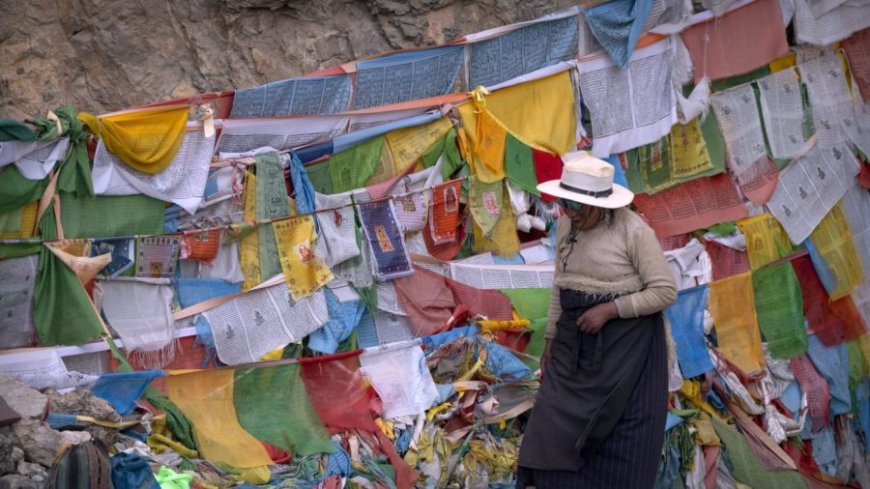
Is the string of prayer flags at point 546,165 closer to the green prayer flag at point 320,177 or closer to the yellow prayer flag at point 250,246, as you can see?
the green prayer flag at point 320,177

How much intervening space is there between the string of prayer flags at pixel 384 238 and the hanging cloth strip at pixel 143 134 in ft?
3.88

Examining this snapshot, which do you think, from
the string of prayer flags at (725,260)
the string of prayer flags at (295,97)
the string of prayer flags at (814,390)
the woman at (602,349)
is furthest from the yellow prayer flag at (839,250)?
the woman at (602,349)

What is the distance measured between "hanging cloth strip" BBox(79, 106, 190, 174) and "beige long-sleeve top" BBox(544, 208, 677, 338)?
86.3 inches

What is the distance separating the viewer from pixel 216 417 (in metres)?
6.26

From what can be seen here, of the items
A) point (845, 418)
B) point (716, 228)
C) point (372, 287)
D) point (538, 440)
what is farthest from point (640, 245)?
point (845, 418)

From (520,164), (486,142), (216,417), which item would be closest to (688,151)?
(520,164)

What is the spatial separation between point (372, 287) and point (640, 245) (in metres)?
2.26

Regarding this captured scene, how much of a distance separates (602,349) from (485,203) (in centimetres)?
234

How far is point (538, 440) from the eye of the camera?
210 inches

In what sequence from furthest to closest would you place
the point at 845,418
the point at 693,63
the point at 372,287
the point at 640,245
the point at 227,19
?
the point at 845,418, the point at 693,63, the point at 227,19, the point at 372,287, the point at 640,245

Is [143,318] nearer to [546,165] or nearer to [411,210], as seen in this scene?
[411,210]

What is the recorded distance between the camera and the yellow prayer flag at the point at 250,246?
21.3 ft

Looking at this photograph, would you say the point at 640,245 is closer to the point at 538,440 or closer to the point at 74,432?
the point at 538,440

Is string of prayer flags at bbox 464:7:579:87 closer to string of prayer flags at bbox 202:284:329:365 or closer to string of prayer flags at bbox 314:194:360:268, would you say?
string of prayer flags at bbox 314:194:360:268
